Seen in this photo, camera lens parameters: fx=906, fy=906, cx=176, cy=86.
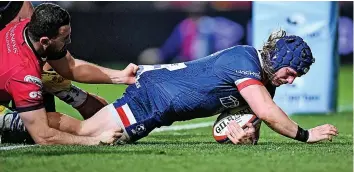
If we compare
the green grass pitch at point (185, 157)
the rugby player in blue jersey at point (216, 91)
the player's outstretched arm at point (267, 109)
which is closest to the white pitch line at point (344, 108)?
the green grass pitch at point (185, 157)

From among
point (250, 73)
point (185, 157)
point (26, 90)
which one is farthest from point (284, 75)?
point (26, 90)

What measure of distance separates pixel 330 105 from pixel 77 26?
401 inches

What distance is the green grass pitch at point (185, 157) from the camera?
598 centimetres

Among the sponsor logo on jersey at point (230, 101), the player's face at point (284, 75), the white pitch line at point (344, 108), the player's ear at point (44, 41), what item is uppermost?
the player's ear at point (44, 41)

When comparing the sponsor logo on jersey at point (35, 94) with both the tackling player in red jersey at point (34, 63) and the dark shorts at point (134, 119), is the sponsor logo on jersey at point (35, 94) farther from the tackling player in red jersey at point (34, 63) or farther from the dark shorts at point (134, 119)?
the dark shorts at point (134, 119)

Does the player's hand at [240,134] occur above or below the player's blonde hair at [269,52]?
below

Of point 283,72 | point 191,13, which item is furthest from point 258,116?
point 191,13

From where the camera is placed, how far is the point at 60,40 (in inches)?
286

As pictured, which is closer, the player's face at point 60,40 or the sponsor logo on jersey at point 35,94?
the sponsor logo on jersey at point 35,94

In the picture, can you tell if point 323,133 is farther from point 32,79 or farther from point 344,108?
point 344,108

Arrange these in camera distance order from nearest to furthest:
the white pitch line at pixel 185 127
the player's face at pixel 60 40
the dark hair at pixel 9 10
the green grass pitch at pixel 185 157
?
the green grass pitch at pixel 185 157, the player's face at pixel 60 40, the dark hair at pixel 9 10, the white pitch line at pixel 185 127

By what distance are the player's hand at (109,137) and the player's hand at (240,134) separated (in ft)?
3.06

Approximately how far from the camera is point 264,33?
41.0 feet

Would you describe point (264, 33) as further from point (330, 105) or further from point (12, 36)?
point (12, 36)
